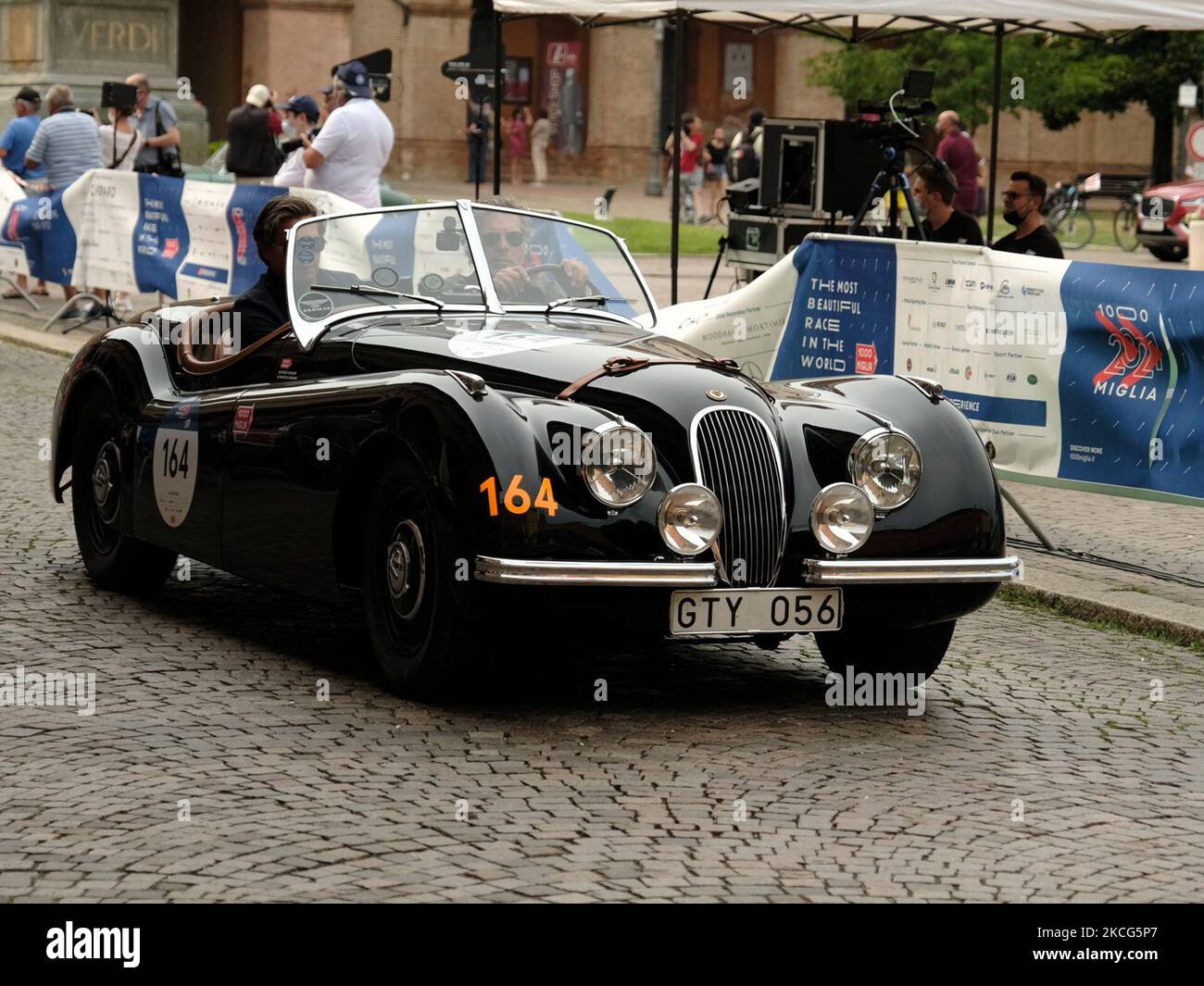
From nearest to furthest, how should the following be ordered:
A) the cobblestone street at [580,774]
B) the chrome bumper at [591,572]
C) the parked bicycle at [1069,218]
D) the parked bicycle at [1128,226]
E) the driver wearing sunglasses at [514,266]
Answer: the cobblestone street at [580,774]
the chrome bumper at [591,572]
the driver wearing sunglasses at [514,266]
the parked bicycle at [1128,226]
the parked bicycle at [1069,218]

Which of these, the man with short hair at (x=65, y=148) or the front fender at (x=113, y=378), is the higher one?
the man with short hair at (x=65, y=148)

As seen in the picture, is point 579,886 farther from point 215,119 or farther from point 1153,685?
point 215,119

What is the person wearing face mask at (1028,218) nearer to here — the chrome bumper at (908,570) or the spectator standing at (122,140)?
the chrome bumper at (908,570)

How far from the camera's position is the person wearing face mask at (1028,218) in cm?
1190

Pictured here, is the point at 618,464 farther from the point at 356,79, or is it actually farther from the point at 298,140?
the point at 298,140

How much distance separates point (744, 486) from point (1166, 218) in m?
25.9

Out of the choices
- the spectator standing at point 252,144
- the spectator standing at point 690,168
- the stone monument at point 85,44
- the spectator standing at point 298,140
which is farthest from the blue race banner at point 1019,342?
the spectator standing at point 690,168

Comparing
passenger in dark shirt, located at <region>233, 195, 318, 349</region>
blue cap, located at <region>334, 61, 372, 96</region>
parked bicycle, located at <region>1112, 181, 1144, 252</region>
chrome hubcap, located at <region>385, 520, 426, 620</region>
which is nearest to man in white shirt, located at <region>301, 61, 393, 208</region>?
blue cap, located at <region>334, 61, 372, 96</region>

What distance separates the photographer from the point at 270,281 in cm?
809

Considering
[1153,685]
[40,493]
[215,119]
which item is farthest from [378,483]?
[215,119]

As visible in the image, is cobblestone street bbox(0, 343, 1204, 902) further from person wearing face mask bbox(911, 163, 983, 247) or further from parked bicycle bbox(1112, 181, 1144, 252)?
parked bicycle bbox(1112, 181, 1144, 252)

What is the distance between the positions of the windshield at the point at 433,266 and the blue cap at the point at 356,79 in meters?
8.47

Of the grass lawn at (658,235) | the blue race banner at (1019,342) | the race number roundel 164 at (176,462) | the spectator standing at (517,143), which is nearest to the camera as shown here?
the race number roundel 164 at (176,462)

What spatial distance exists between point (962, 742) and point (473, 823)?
5.87ft
